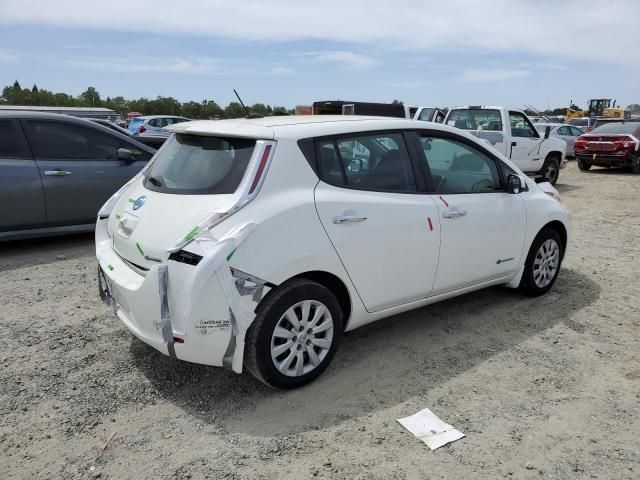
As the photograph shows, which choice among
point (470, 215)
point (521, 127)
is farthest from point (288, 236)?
point (521, 127)

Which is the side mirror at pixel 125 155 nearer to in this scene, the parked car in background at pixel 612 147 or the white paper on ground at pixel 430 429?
the white paper on ground at pixel 430 429

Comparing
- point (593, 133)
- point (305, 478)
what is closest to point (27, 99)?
point (593, 133)

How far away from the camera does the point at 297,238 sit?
3230 mm

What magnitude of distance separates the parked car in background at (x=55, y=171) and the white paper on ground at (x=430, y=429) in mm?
5119

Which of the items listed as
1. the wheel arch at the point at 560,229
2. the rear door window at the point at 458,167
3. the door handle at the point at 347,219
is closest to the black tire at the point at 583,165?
the wheel arch at the point at 560,229

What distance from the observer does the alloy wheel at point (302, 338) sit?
3264 mm

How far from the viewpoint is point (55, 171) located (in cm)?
647

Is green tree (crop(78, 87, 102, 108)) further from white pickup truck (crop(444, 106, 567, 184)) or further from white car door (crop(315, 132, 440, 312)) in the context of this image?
white car door (crop(315, 132, 440, 312))

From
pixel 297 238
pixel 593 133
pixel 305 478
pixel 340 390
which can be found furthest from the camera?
pixel 593 133

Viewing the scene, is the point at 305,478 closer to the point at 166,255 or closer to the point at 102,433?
the point at 102,433

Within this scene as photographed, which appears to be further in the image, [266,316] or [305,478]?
[266,316]

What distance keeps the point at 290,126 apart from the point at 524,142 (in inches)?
411

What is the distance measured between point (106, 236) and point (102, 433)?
1.50 meters

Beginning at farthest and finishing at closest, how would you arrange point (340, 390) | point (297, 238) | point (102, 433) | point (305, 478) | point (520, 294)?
point (520, 294), point (340, 390), point (297, 238), point (102, 433), point (305, 478)
